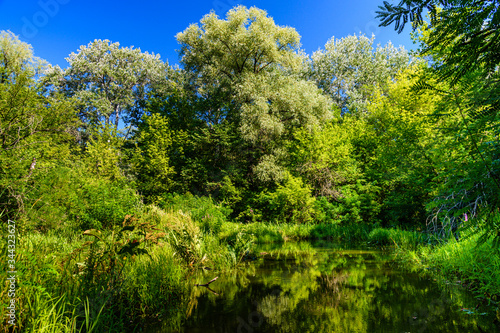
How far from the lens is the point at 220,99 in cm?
2141

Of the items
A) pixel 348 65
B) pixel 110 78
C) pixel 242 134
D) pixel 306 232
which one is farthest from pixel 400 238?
pixel 110 78

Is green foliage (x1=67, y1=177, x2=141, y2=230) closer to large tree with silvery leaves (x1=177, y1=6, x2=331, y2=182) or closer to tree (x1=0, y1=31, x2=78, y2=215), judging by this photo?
tree (x1=0, y1=31, x2=78, y2=215)

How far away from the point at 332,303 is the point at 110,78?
32091mm

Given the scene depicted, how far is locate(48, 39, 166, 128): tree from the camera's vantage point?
1057 inches

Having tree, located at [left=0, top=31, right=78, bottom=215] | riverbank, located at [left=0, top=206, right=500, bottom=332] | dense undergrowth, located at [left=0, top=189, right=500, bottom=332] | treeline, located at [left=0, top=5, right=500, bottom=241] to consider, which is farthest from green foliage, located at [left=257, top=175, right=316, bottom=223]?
tree, located at [left=0, top=31, right=78, bottom=215]

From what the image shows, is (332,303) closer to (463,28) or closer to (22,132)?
(463,28)

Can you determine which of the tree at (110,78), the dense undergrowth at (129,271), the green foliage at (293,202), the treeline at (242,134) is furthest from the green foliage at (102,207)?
the tree at (110,78)

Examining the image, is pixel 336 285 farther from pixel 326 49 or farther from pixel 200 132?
pixel 326 49

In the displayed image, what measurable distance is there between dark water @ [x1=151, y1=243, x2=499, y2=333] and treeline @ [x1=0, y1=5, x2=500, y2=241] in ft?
17.1

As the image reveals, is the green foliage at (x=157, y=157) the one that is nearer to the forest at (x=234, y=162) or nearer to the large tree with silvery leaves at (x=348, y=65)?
the forest at (x=234, y=162)

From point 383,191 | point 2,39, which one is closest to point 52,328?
point 383,191

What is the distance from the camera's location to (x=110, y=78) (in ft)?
93.8

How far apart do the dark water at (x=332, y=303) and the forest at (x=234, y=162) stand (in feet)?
1.35

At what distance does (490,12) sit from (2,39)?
88.8 ft
